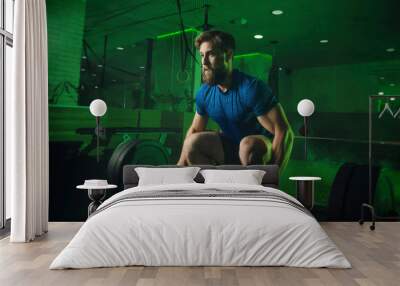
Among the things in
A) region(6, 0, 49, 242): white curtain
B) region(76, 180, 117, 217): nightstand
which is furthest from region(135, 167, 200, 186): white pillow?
region(6, 0, 49, 242): white curtain

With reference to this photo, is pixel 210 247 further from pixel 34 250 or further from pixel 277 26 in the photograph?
pixel 277 26

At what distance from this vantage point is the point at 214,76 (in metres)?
6.92

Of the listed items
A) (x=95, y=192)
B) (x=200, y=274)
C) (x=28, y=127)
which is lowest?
(x=200, y=274)

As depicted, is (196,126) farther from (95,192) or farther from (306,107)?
(95,192)

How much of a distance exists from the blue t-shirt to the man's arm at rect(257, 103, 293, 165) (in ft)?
0.19

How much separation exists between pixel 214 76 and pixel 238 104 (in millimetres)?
511

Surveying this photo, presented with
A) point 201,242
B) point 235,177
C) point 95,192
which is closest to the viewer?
point 201,242

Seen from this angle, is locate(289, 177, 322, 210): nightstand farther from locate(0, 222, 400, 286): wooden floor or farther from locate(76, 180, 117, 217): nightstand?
locate(76, 180, 117, 217): nightstand

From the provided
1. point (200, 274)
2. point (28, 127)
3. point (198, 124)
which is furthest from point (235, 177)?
point (28, 127)

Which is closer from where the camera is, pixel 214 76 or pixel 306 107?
pixel 306 107

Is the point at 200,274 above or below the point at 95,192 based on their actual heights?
below

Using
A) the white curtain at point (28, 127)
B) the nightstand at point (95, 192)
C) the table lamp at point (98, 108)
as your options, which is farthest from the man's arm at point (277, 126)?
the white curtain at point (28, 127)

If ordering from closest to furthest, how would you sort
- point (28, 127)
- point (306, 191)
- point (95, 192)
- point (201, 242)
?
point (201, 242) → point (28, 127) → point (95, 192) → point (306, 191)

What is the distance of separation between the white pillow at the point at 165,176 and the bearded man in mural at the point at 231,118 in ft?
1.91
